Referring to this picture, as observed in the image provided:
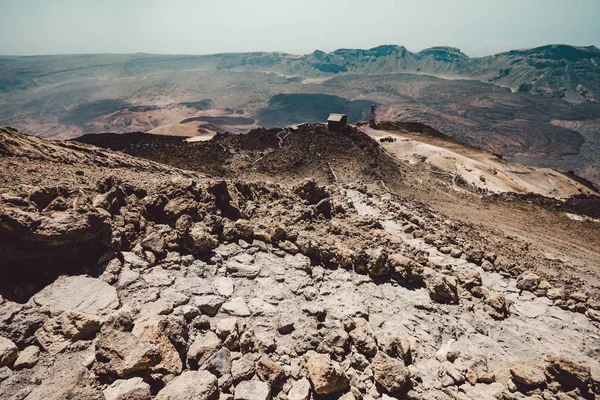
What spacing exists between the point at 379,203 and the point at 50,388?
11857mm

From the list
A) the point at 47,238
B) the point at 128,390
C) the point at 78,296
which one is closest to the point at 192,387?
the point at 128,390

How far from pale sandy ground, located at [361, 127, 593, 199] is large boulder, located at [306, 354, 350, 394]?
25.7m

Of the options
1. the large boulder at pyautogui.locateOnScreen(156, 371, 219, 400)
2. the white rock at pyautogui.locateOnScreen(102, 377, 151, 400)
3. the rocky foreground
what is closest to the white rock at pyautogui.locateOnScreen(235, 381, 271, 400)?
the rocky foreground

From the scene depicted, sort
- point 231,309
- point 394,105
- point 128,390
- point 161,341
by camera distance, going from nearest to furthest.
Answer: point 128,390 → point 161,341 → point 231,309 → point 394,105

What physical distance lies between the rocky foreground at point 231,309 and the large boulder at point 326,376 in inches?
0.7

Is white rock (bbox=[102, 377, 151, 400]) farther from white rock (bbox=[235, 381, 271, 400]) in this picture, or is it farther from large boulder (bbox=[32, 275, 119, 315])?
large boulder (bbox=[32, 275, 119, 315])

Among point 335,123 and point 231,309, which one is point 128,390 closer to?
point 231,309

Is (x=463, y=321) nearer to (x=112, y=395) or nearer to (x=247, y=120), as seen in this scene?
(x=112, y=395)

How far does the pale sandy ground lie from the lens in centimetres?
2690

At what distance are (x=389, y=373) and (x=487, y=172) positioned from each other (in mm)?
30931

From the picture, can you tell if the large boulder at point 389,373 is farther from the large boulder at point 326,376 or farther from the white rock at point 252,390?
the white rock at point 252,390

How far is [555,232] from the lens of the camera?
15.3 metres

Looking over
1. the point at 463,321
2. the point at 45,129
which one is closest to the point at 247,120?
the point at 45,129

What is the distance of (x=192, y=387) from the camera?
3.29 m
